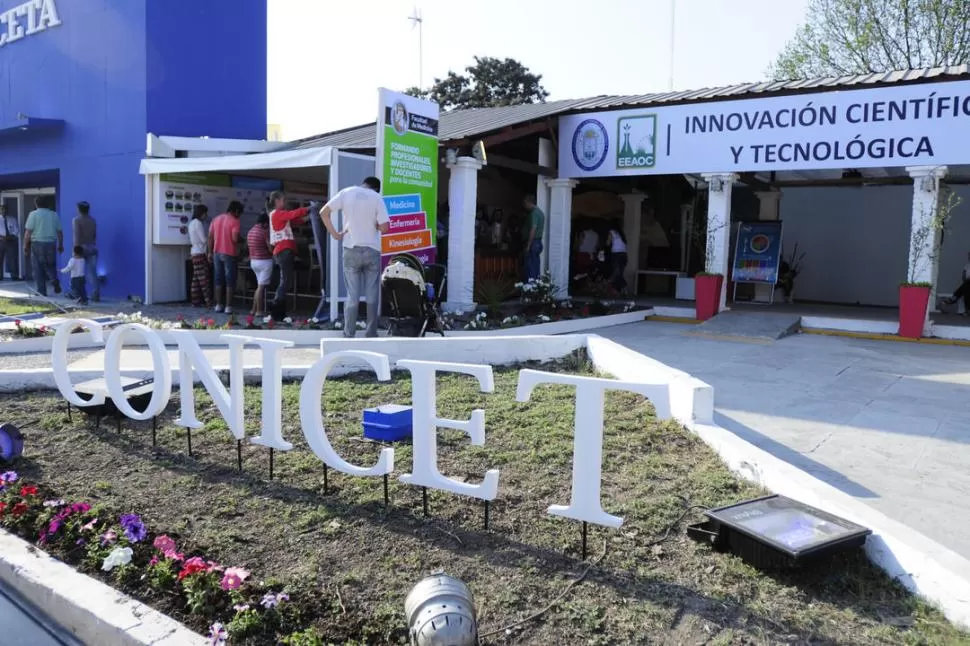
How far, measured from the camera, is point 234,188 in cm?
1325

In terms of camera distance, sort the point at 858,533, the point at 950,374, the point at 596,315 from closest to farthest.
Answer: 1. the point at 858,533
2. the point at 950,374
3. the point at 596,315

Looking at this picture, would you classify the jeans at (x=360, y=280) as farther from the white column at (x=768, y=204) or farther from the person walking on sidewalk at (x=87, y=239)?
the white column at (x=768, y=204)

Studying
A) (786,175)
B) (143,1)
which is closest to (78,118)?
(143,1)

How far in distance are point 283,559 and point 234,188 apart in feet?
36.7

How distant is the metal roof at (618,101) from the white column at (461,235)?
1.89 ft

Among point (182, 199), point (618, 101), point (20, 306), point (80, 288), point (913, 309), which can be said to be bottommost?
point (20, 306)

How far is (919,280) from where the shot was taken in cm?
1052

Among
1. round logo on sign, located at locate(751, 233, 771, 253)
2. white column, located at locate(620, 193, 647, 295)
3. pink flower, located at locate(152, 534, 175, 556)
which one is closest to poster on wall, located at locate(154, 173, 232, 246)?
white column, located at locate(620, 193, 647, 295)

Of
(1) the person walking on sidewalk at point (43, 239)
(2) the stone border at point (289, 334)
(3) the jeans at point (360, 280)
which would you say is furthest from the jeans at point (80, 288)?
(3) the jeans at point (360, 280)

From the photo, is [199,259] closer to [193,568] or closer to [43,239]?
[43,239]

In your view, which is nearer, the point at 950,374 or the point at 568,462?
the point at 568,462

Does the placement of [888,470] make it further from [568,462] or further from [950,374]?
[950,374]

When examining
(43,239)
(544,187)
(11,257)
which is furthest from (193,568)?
(11,257)

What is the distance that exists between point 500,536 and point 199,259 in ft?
32.1
